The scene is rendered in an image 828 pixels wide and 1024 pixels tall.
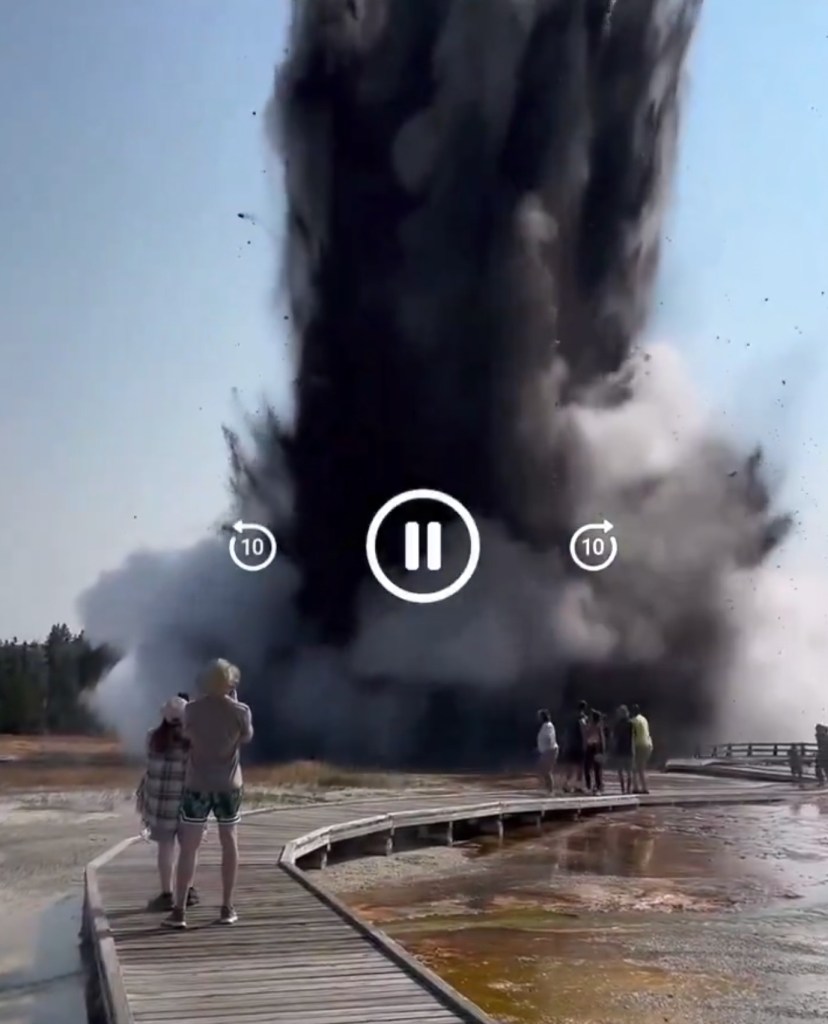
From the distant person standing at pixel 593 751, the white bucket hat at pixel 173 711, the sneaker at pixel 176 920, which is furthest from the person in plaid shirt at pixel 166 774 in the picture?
the distant person standing at pixel 593 751

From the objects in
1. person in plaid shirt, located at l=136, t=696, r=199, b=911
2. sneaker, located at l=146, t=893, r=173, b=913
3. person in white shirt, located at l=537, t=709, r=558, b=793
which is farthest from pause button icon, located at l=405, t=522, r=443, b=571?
person in plaid shirt, located at l=136, t=696, r=199, b=911

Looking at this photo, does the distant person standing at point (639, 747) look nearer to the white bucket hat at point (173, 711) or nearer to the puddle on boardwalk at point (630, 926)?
the puddle on boardwalk at point (630, 926)

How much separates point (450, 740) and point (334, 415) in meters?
13.9

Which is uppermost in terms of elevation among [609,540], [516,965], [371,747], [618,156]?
[618,156]

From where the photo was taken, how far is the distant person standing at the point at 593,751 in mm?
27094

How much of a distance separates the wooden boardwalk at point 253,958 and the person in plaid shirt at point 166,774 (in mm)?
711

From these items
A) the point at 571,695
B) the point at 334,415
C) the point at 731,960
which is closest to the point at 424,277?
the point at 334,415

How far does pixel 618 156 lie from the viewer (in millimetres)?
59031

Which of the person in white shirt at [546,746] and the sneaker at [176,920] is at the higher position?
the person in white shirt at [546,746]

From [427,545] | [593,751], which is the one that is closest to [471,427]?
[427,545]

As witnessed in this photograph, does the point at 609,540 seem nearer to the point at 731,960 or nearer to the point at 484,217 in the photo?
A: the point at 484,217

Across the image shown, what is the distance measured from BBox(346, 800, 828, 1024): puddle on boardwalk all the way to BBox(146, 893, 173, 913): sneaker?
2.33 m

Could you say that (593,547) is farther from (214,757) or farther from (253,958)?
(253,958)

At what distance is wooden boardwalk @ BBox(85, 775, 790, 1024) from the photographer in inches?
318
